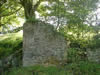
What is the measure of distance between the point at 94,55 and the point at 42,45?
2.50 m

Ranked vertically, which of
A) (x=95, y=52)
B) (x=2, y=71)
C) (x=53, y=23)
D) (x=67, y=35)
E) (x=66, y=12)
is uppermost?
(x=66, y=12)

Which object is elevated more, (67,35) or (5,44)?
(67,35)

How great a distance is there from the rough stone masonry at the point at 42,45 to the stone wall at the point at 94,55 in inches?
50.9

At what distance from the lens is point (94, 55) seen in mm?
6289

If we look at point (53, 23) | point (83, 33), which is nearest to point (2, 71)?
point (53, 23)

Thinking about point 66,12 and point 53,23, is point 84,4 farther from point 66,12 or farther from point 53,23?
point 53,23

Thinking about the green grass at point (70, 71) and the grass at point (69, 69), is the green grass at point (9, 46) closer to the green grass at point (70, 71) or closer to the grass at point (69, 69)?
the grass at point (69, 69)

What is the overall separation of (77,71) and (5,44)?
4.30 meters

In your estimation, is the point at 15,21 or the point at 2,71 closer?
the point at 2,71

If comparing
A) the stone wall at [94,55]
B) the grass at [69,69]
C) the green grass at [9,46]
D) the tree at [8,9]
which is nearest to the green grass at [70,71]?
the grass at [69,69]

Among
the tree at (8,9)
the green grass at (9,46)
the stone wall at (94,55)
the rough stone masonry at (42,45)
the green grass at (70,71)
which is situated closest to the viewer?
the green grass at (70,71)

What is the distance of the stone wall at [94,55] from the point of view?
620cm

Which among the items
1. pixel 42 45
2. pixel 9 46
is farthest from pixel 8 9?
pixel 42 45

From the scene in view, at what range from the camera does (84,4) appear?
6391 millimetres
